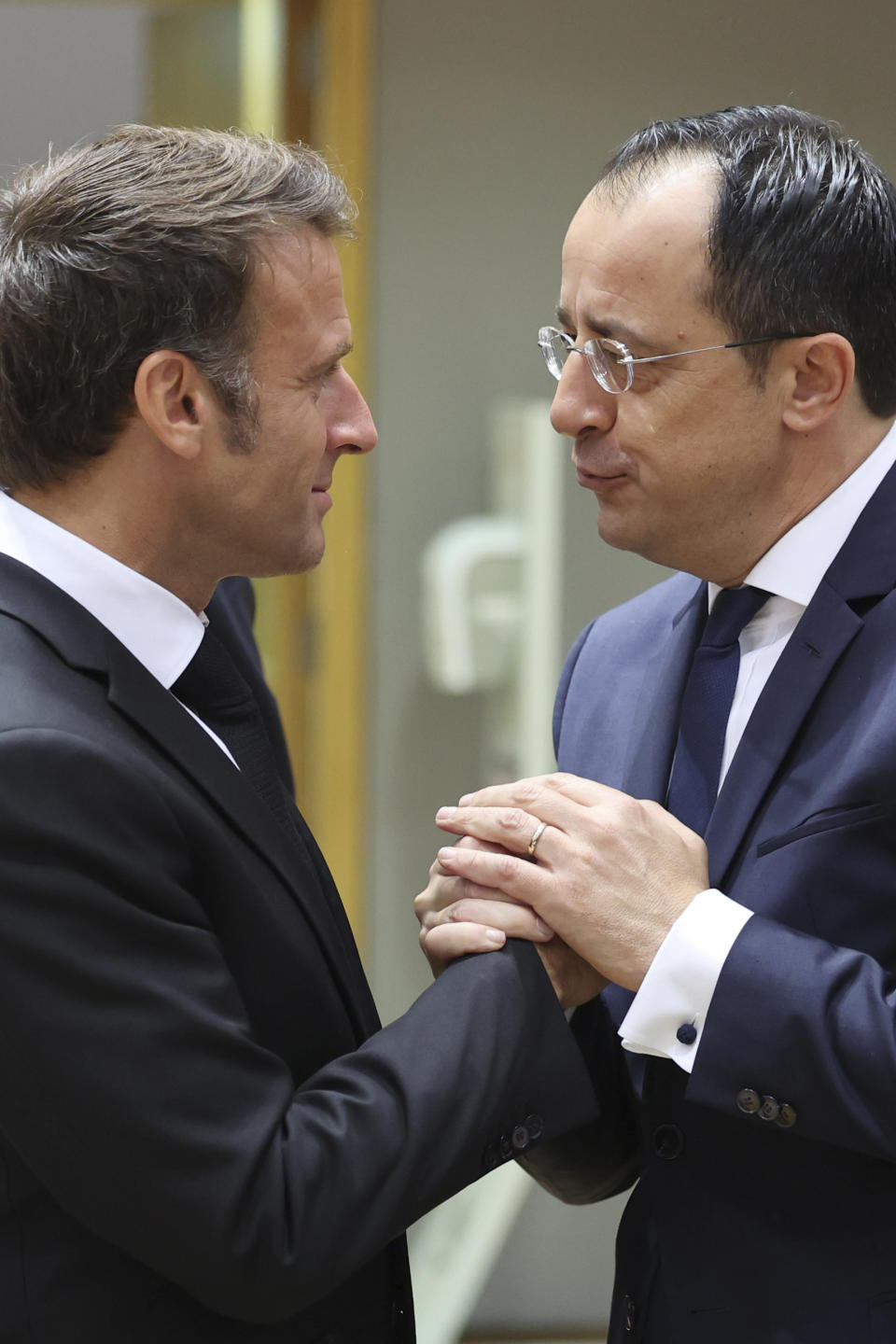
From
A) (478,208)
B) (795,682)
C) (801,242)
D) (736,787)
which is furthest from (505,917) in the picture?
(478,208)

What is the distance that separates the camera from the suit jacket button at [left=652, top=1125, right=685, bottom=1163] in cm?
147

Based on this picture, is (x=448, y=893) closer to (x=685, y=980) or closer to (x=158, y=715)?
(x=685, y=980)

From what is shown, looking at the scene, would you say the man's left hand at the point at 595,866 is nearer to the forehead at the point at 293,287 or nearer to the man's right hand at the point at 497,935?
the man's right hand at the point at 497,935

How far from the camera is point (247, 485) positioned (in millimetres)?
1454

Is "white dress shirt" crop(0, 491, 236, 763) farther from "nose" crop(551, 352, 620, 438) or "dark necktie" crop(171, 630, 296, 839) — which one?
"nose" crop(551, 352, 620, 438)

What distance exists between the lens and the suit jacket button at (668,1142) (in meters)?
1.47

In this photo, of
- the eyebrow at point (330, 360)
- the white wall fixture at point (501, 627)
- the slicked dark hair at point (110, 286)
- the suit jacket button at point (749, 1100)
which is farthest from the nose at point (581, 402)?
the white wall fixture at point (501, 627)

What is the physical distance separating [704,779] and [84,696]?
0.65 metres

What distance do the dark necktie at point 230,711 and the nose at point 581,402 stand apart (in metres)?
0.45

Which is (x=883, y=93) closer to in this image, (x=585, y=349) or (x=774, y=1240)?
(x=585, y=349)

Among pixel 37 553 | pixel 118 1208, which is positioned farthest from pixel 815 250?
pixel 118 1208

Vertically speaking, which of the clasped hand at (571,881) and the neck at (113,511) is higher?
the neck at (113,511)

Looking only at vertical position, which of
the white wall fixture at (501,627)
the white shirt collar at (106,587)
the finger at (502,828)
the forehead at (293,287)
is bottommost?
the white wall fixture at (501,627)

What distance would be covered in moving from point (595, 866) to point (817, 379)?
54 centimetres
